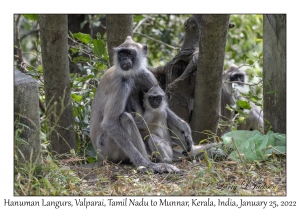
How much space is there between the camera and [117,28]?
25.5ft

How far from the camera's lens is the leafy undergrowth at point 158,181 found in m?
5.09

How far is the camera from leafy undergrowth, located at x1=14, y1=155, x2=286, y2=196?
5.09 metres

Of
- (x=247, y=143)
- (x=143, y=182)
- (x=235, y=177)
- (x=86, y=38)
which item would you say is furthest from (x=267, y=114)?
(x=86, y=38)

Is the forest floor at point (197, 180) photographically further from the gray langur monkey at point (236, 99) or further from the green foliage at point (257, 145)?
the gray langur monkey at point (236, 99)

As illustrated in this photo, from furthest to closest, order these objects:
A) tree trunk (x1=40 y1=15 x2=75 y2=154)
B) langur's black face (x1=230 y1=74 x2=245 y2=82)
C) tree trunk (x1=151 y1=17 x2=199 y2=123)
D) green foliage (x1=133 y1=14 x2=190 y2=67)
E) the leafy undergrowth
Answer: green foliage (x1=133 y1=14 x2=190 y2=67), langur's black face (x1=230 y1=74 x2=245 y2=82), tree trunk (x1=151 y1=17 x2=199 y2=123), tree trunk (x1=40 y1=15 x2=75 y2=154), the leafy undergrowth

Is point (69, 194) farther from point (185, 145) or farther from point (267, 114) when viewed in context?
point (267, 114)

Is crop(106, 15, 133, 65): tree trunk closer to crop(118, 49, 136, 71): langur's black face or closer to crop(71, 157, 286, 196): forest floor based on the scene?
crop(118, 49, 136, 71): langur's black face

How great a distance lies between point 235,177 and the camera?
559 cm

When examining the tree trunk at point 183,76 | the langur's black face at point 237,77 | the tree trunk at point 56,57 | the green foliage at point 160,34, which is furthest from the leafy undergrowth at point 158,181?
the green foliage at point 160,34

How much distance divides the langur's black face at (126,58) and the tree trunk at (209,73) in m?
0.97

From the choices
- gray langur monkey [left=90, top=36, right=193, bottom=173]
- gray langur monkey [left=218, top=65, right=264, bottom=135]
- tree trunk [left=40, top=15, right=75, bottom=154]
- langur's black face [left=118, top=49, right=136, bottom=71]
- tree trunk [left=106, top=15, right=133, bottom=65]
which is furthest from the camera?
gray langur monkey [left=218, top=65, right=264, bottom=135]

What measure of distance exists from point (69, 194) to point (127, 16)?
3364mm

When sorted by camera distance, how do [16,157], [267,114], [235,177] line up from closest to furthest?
[16,157] < [235,177] < [267,114]

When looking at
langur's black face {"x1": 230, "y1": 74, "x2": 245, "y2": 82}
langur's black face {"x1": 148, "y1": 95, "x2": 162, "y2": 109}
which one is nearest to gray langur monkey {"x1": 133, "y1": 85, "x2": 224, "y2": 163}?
langur's black face {"x1": 148, "y1": 95, "x2": 162, "y2": 109}
